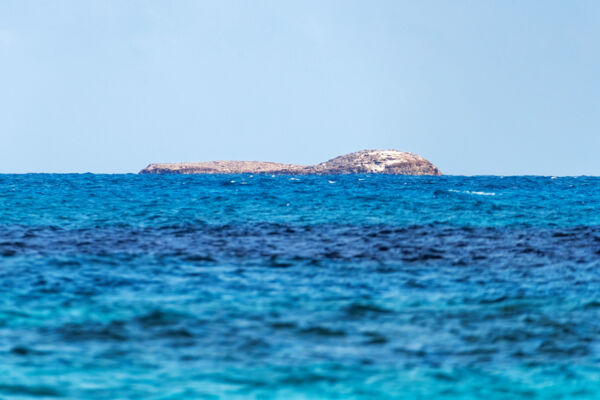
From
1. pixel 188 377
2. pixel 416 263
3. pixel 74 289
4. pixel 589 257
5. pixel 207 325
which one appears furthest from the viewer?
pixel 589 257

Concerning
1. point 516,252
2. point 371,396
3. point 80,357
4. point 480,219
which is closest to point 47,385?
point 80,357

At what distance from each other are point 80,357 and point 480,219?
24.7 m

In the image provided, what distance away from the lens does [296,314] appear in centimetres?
1159

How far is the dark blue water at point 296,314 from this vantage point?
330 inches

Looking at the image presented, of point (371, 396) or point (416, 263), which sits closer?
point (371, 396)

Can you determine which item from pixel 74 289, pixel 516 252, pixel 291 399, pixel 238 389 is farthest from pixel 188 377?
pixel 516 252

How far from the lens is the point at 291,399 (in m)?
7.87

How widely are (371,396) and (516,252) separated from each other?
43.3 feet

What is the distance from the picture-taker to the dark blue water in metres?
8.38

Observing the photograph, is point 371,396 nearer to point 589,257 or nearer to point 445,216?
point 589,257

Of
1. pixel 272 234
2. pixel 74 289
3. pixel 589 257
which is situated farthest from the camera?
pixel 272 234

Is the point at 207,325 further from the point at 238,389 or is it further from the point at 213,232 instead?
the point at 213,232

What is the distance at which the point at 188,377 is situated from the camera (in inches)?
332

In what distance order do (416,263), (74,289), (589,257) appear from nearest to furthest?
(74,289) < (416,263) < (589,257)
